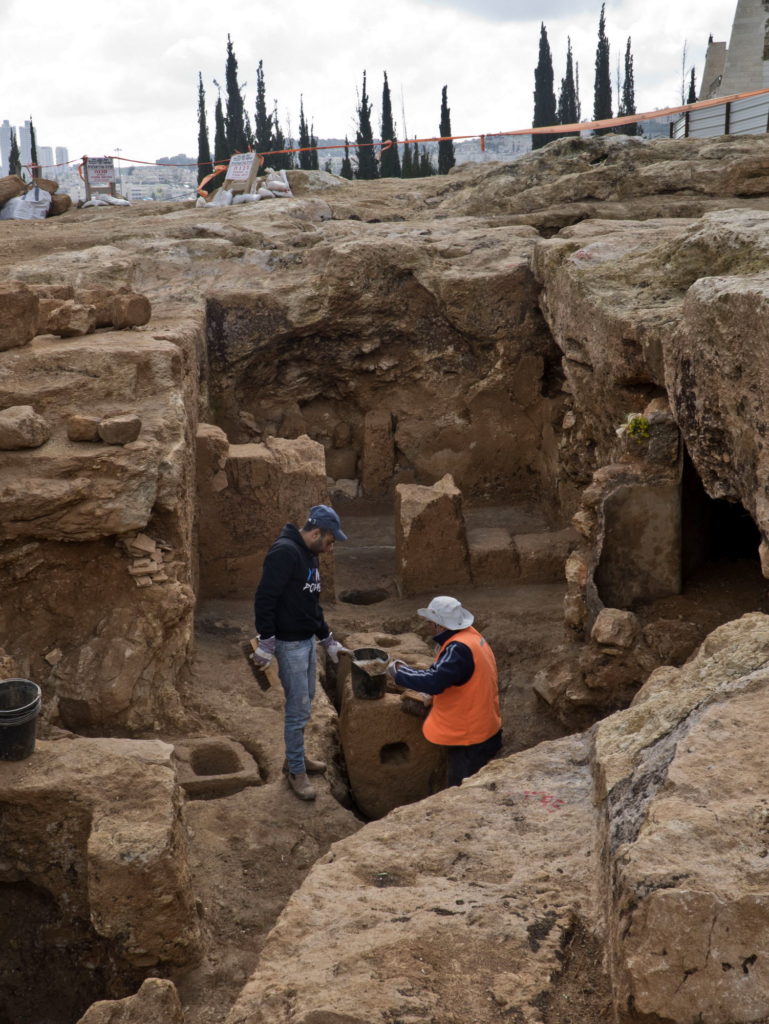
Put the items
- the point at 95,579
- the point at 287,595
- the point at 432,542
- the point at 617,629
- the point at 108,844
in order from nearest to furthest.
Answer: the point at 108,844
the point at 287,595
the point at 617,629
the point at 95,579
the point at 432,542

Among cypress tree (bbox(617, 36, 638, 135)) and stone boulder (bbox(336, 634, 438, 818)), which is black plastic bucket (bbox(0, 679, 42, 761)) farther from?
cypress tree (bbox(617, 36, 638, 135))

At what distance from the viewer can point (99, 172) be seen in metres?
16.2

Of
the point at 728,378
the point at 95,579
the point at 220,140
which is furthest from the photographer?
the point at 220,140

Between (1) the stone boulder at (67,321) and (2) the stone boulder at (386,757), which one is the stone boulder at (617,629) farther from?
(1) the stone boulder at (67,321)

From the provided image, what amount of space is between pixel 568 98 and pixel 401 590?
1218 inches

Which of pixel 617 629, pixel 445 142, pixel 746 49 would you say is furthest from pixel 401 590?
pixel 445 142

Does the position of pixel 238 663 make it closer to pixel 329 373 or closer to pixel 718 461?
pixel 718 461

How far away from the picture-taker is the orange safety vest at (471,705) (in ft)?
18.7

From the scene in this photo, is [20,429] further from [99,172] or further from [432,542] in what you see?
[99,172]

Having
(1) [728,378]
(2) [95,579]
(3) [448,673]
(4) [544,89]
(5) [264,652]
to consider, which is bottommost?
(3) [448,673]

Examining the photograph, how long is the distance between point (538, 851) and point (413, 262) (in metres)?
9.24

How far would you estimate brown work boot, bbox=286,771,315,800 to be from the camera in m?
5.70

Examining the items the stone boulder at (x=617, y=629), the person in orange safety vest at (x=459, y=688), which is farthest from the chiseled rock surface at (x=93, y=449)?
the stone boulder at (x=617, y=629)

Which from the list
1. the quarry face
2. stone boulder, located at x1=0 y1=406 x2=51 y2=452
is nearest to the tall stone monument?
the quarry face
